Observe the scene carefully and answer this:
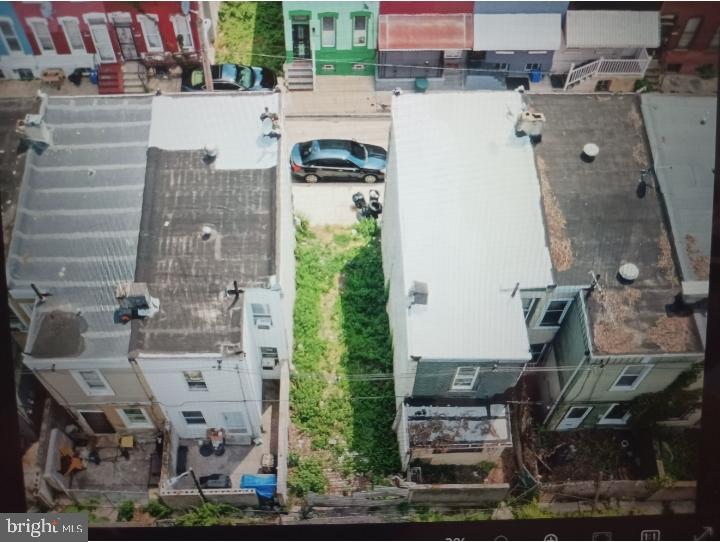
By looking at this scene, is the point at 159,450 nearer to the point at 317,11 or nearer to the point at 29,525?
the point at 29,525

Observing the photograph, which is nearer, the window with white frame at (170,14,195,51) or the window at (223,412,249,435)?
the window at (223,412,249,435)

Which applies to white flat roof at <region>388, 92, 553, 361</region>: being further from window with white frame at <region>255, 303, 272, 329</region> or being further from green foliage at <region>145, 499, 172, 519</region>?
green foliage at <region>145, 499, 172, 519</region>

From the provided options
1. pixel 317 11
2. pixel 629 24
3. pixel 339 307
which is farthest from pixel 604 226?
pixel 317 11

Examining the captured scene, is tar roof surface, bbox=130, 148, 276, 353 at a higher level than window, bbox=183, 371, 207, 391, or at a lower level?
higher

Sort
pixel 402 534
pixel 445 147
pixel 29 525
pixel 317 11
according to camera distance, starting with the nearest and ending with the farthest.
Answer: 1. pixel 29 525
2. pixel 402 534
3. pixel 445 147
4. pixel 317 11

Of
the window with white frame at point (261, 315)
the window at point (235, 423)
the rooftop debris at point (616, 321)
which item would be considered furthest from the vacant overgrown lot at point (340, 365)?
the rooftop debris at point (616, 321)

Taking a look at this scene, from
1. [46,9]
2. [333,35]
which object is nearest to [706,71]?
[333,35]

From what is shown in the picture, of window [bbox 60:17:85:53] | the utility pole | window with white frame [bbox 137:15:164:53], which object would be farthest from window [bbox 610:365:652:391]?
window [bbox 60:17:85:53]
